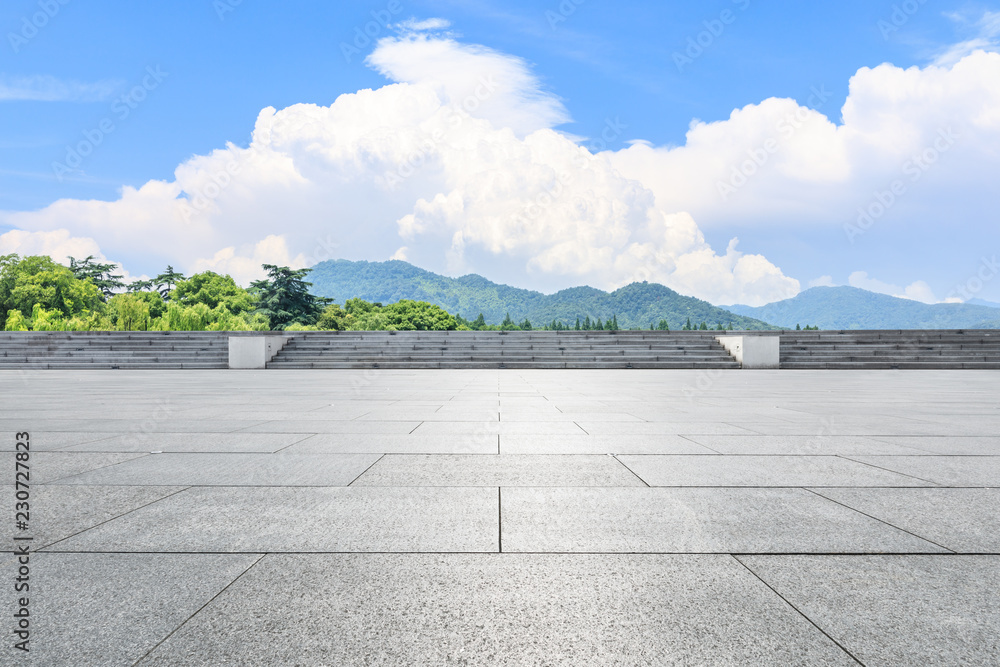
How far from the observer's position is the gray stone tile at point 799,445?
5809 millimetres

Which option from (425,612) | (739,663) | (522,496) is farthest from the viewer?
(522,496)

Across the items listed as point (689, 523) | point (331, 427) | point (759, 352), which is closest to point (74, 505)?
point (331, 427)


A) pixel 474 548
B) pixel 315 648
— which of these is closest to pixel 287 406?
pixel 474 548

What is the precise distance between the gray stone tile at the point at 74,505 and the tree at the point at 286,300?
7639 cm

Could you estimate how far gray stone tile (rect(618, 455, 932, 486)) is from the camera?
4.55m

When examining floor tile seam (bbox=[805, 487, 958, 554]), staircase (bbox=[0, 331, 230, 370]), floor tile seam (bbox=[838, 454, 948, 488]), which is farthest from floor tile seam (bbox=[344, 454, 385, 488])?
staircase (bbox=[0, 331, 230, 370])

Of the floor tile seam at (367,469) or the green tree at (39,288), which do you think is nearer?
the floor tile seam at (367,469)

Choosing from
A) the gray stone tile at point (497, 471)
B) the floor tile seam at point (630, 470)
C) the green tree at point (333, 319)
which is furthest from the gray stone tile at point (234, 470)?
the green tree at point (333, 319)

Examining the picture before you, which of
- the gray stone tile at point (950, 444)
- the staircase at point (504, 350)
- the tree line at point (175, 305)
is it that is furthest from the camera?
the tree line at point (175, 305)

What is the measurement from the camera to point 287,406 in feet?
33.4

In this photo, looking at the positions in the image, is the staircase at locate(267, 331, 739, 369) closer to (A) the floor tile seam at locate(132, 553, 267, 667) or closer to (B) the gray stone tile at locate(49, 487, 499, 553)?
(B) the gray stone tile at locate(49, 487, 499, 553)

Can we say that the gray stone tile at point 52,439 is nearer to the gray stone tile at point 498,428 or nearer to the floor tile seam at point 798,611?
the gray stone tile at point 498,428

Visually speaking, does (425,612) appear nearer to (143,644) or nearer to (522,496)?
(143,644)

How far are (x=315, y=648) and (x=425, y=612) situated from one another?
0.45 meters
